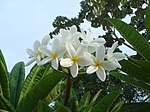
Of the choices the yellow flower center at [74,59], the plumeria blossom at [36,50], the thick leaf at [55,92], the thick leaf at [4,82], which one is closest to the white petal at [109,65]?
the yellow flower center at [74,59]

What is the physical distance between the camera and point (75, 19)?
17.9 ft

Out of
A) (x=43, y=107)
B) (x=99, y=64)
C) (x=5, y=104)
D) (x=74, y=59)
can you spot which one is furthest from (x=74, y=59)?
(x=5, y=104)

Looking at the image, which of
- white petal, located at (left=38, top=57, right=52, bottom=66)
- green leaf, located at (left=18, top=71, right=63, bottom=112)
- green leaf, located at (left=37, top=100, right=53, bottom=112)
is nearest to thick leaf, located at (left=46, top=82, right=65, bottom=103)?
green leaf, located at (left=18, top=71, right=63, bottom=112)

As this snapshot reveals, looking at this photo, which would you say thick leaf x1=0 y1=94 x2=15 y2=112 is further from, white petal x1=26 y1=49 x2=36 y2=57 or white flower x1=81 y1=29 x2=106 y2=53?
white flower x1=81 y1=29 x2=106 y2=53

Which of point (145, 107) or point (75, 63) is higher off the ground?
point (75, 63)

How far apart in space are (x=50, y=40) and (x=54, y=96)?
2.19 feet

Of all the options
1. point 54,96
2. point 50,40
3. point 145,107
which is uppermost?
point 50,40

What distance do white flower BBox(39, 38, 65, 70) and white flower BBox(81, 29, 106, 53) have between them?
10cm

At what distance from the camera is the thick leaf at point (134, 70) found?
8.80 ft

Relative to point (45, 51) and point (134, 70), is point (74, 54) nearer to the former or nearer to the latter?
point (45, 51)

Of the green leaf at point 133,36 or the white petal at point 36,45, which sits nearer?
the white petal at point 36,45

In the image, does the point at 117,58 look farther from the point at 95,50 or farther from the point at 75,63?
the point at 75,63

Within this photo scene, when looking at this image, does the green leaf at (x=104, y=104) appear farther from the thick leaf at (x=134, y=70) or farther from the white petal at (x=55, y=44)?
the thick leaf at (x=134, y=70)

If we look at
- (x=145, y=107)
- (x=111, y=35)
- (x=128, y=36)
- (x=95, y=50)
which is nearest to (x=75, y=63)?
(x=95, y=50)
